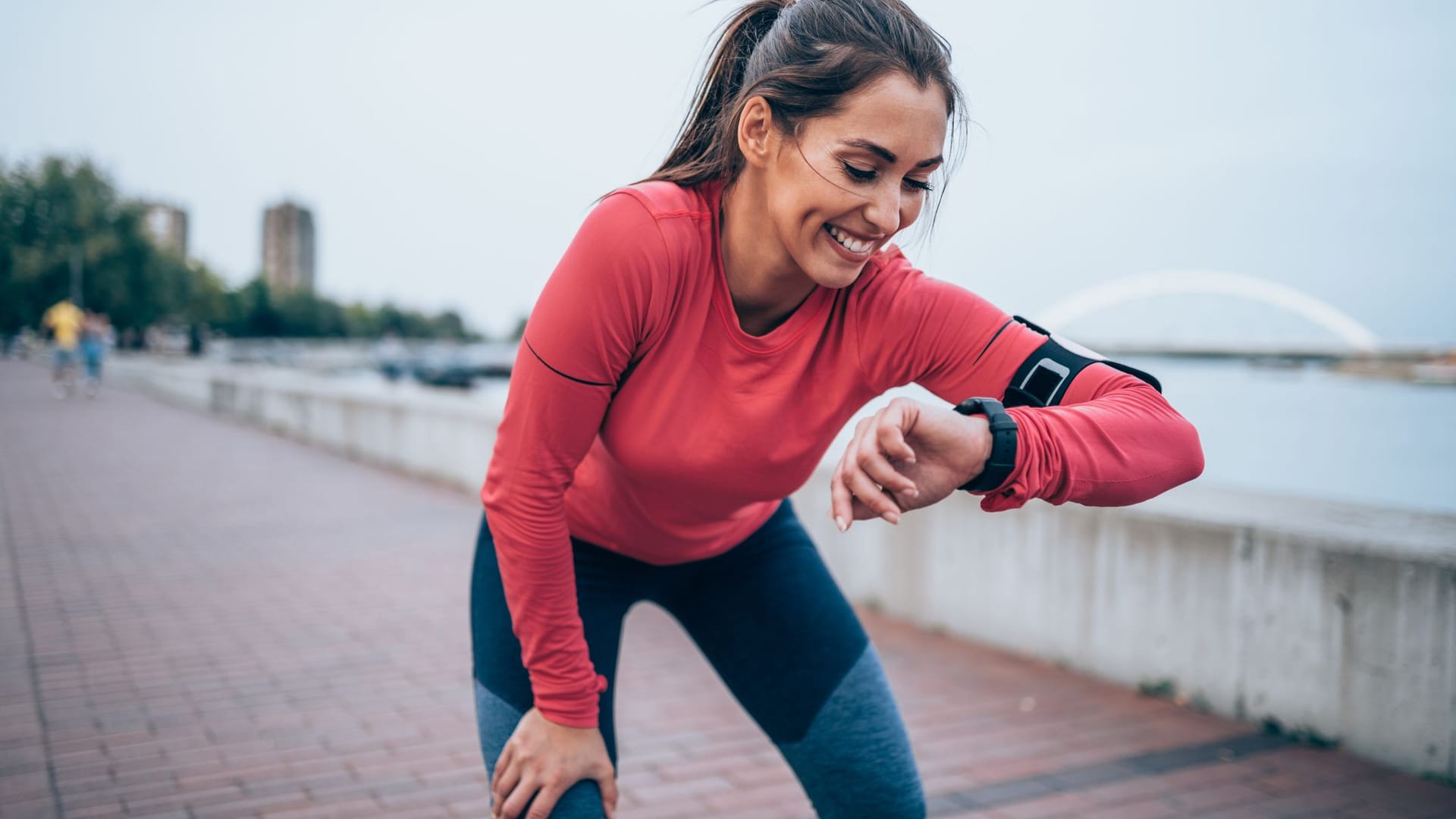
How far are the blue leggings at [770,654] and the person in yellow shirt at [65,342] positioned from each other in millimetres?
21830

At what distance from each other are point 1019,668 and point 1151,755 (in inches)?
40.8

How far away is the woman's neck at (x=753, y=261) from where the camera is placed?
182cm

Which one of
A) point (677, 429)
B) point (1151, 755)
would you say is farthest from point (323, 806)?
point (1151, 755)

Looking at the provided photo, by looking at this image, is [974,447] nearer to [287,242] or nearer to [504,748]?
[504,748]

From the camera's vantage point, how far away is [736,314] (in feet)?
6.10

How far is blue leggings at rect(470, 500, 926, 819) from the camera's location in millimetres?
1957

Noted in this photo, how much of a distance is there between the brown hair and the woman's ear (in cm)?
1

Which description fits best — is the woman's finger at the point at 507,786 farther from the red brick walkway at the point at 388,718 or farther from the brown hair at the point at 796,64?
the red brick walkway at the point at 388,718

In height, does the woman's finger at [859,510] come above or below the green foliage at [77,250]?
below

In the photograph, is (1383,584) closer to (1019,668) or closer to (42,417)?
(1019,668)

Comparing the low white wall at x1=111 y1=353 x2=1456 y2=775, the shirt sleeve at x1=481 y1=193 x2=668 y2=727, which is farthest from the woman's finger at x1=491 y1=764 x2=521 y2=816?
the low white wall at x1=111 y1=353 x2=1456 y2=775

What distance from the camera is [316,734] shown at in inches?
162

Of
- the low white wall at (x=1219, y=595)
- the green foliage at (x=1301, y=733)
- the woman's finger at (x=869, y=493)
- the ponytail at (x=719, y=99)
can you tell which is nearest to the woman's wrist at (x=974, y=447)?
the woman's finger at (x=869, y=493)

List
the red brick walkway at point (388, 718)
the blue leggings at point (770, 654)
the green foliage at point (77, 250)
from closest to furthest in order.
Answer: the blue leggings at point (770, 654) < the red brick walkway at point (388, 718) < the green foliage at point (77, 250)
